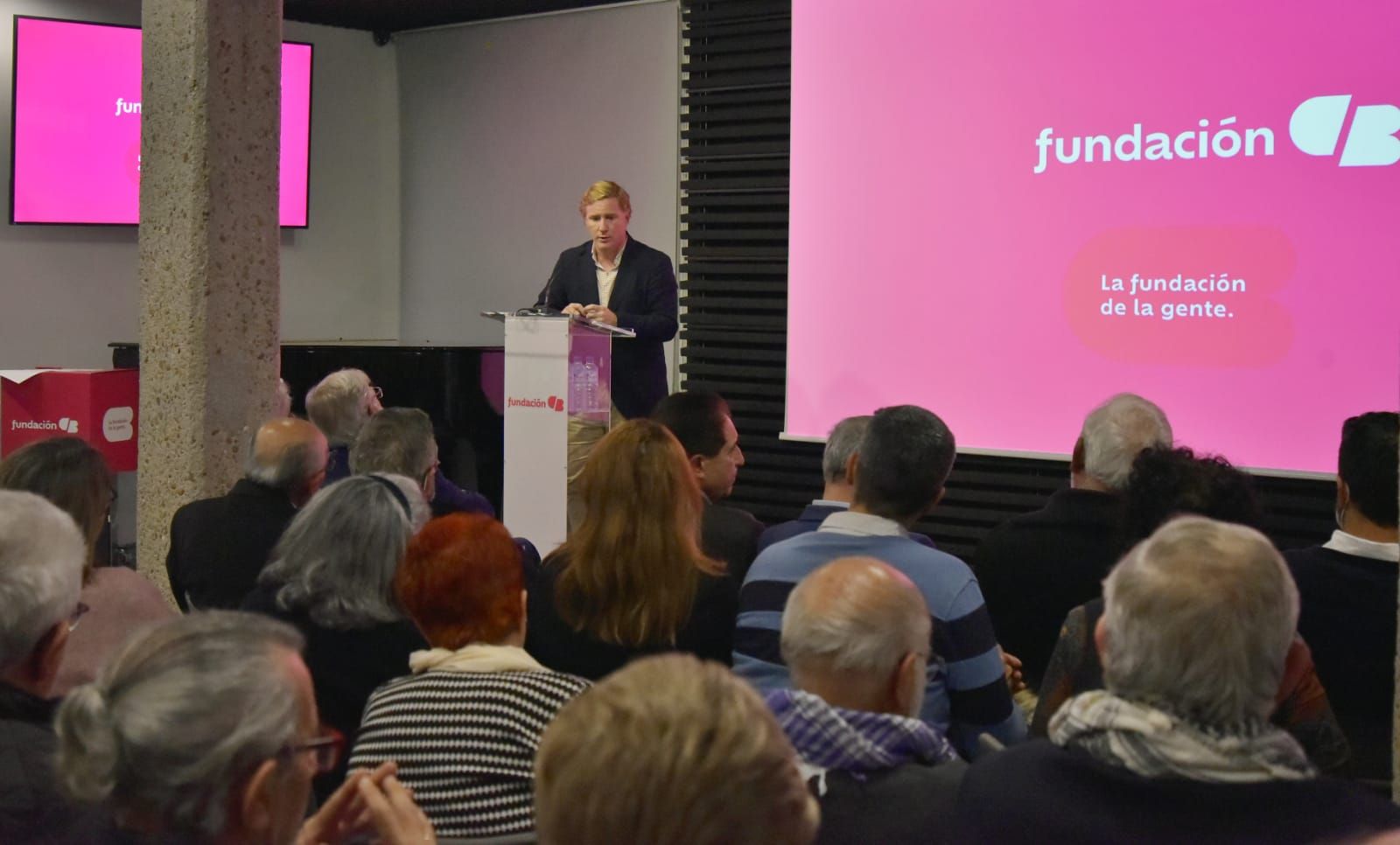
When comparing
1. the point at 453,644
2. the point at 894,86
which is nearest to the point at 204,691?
the point at 453,644

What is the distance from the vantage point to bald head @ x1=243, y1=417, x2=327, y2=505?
3.72m

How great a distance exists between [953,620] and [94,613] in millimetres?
1599

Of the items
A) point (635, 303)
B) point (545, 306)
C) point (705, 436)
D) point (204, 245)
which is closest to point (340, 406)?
point (204, 245)

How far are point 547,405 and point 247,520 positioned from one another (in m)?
2.18

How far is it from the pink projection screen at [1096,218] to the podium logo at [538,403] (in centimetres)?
140

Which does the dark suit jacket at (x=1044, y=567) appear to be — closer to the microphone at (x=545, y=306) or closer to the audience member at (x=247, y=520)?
the audience member at (x=247, y=520)

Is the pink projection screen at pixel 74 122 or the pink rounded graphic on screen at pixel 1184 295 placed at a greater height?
the pink projection screen at pixel 74 122

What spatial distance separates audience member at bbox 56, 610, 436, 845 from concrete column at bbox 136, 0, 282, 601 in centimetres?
345

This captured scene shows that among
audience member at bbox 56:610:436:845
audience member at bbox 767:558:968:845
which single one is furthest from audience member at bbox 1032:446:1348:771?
audience member at bbox 56:610:436:845

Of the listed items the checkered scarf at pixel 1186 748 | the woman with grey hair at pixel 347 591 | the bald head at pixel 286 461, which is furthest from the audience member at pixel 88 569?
the checkered scarf at pixel 1186 748

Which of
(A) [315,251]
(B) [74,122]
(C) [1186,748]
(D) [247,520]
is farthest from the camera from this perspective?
(A) [315,251]

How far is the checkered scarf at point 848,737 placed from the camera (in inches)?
75.7

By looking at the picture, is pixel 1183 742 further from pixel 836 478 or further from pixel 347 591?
pixel 836 478

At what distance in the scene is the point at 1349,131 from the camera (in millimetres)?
5160
